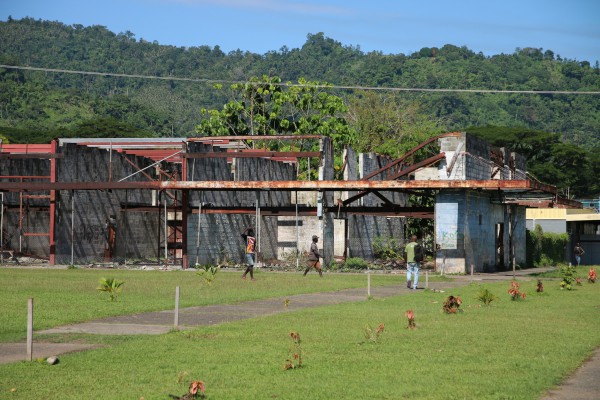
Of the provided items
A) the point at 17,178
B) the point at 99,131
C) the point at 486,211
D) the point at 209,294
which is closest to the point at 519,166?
the point at 486,211

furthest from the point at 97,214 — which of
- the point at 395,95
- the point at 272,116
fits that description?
the point at 395,95

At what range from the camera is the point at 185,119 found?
518 feet

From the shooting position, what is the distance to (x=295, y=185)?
1676 inches

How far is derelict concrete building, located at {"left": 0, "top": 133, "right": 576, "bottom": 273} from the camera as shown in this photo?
141ft

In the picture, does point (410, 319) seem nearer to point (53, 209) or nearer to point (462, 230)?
point (462, 230)

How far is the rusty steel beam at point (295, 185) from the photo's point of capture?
41.3 m

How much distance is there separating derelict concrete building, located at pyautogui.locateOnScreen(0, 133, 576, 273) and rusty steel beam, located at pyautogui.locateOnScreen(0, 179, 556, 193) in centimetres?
5

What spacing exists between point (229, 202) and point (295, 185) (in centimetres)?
1001

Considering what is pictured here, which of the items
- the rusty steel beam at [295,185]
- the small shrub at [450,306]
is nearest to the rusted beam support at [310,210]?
the rusty steel beam at [295,185]

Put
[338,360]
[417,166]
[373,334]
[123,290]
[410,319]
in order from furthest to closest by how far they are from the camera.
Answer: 1. [417,166]
2. [123,290]
3. [410,319]
4. [373,334]
5. [338,360]

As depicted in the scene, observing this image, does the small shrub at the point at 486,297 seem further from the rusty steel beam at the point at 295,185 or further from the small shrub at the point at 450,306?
the rusty steel beam at the point at 295,185

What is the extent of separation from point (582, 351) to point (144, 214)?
38.1 metres

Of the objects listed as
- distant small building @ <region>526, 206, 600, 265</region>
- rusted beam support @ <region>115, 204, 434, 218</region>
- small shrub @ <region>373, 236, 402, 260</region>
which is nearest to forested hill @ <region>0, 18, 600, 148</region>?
distant small building @ <region>526, 206, 600, 265</region>

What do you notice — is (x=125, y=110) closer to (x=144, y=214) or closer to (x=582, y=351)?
(x=144, y=214)
